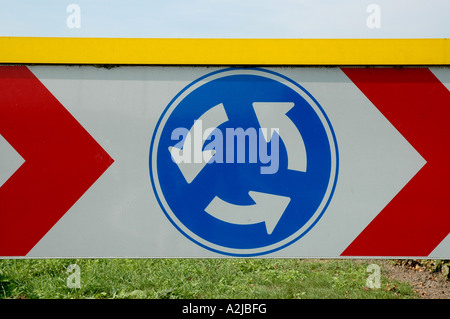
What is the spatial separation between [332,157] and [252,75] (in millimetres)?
499

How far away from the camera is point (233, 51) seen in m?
1.85

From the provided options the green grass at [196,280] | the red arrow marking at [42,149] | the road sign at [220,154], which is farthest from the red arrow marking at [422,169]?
the green grass at [196,280]

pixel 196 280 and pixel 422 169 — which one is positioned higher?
pixel 422 169

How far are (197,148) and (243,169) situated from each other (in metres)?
0.22

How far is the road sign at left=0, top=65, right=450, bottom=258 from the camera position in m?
1.92

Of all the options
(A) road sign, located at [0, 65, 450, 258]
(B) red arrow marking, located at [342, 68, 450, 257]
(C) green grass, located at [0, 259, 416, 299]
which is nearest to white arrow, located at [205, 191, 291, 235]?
(A) road sign, located at [0, 65, 450, 258]

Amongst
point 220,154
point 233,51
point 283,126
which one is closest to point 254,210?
point 220,154

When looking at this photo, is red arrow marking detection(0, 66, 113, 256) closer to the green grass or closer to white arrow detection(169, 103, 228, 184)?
white arrow detection(169, 103, 228, 184)

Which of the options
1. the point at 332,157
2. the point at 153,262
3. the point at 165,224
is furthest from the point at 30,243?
the point at 153,262

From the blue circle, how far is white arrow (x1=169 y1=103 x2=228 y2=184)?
2 cm

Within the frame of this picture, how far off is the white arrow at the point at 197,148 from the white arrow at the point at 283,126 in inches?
6.5

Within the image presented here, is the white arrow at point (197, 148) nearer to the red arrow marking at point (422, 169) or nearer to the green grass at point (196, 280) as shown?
the red arrow marking at point (422, 169)

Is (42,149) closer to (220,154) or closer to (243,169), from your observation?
(220,154)

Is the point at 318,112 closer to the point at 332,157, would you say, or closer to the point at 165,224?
the point at 332,157
